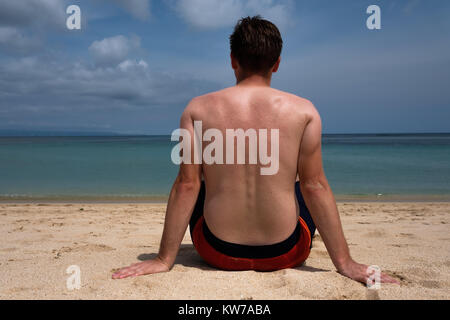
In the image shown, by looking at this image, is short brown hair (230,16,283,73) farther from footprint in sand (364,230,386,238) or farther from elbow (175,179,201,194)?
footprint in sand (364,230,386,238)

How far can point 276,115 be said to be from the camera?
1863 millimetres

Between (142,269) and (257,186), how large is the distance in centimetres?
89

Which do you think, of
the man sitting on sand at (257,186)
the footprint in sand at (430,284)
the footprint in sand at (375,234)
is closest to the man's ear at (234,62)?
the man sitting on sand at (257,186)

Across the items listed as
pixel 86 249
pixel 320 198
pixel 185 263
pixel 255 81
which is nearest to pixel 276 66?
pixel 255 81

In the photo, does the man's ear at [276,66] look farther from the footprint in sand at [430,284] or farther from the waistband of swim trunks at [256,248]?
the footprint in sand at [430,284]

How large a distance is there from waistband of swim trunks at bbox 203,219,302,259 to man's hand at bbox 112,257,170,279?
1.21ft

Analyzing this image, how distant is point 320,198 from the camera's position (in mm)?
1980

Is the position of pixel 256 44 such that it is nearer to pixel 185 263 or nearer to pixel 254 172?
pixel 254 172

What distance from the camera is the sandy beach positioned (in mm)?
1795

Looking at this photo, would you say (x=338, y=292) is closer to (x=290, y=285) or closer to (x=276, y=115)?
(x=290, y=285)

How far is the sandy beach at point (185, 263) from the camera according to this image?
70.7 inches

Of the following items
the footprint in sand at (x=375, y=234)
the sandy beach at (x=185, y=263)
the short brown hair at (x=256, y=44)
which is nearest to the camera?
the sandy beach at (x=185, y=263)

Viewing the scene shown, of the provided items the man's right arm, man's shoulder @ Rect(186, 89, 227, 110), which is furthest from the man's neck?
the man's right arm
